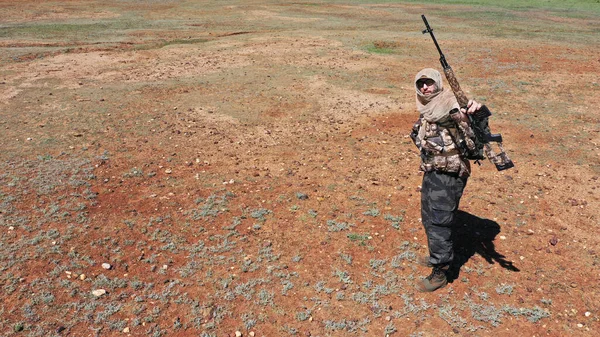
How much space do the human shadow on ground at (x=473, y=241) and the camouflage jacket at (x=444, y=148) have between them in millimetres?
1571

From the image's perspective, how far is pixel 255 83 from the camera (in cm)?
1349

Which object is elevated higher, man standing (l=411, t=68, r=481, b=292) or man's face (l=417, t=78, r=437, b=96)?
man's face (l=417, t=78, r=437, b=96)

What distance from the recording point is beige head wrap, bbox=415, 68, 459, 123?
15.3 feet

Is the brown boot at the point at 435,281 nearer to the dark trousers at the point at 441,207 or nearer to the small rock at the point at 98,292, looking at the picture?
the dark trousers at the point at 441,207

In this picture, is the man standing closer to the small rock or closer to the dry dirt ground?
the dry dirt ground

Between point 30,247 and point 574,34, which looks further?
point 574,34

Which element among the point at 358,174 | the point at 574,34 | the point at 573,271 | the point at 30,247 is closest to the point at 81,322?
the point at 30,247

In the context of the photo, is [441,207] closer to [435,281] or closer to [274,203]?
[435,281]

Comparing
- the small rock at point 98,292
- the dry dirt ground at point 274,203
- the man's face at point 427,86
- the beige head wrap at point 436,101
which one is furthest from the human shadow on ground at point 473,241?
the small rock at point 98,292

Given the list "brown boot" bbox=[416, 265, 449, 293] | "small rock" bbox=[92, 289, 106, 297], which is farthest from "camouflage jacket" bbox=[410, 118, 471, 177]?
"small rock" bbox=[92, 289, 106, 297]

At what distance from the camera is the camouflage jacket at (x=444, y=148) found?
4812 mm

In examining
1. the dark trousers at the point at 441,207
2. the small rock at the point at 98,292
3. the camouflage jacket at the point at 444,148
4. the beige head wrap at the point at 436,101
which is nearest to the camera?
Answer: the beige head wrap at the point at 436,101

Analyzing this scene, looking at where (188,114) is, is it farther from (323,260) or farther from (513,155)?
(513,155)

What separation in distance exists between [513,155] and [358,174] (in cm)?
359
